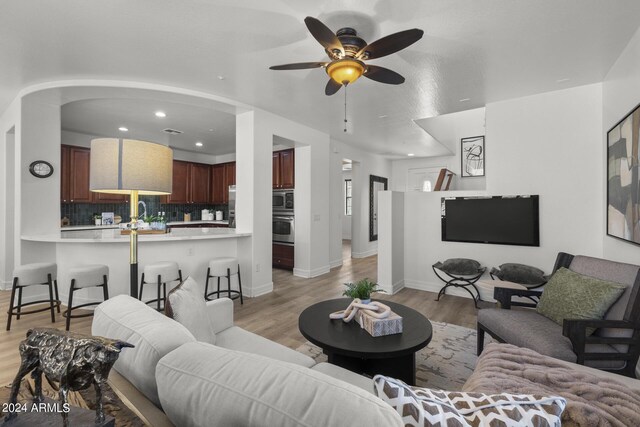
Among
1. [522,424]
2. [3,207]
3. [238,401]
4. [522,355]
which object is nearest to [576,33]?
[522,355]

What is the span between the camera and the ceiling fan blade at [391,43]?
1.85 m

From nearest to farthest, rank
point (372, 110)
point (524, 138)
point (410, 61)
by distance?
point (410, 61), point (524, 138), point (372, 110)

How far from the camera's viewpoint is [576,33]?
93.2 inches

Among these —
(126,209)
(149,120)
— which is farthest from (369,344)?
(126,209)

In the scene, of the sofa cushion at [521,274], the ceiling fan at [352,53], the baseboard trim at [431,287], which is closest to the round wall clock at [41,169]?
the ceiling fan at [352,53]

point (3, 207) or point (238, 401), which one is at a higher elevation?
point (3, 207)

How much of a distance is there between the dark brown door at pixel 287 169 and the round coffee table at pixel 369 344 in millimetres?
3717

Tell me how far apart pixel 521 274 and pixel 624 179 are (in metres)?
1.38

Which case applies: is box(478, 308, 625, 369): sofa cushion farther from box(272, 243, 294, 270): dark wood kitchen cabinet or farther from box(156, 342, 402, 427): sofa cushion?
box(272, 243, 294, 270): dark wood kitchen cabinet

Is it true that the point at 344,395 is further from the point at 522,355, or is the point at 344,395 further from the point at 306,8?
the point at 306,8

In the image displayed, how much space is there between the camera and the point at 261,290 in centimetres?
430

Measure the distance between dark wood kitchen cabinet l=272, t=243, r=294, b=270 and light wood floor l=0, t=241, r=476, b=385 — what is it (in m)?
0.39

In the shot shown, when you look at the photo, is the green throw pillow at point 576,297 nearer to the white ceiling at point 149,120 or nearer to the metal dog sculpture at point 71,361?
the metal dog sculpture at point 71,361

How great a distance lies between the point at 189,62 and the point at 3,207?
3.96 m
